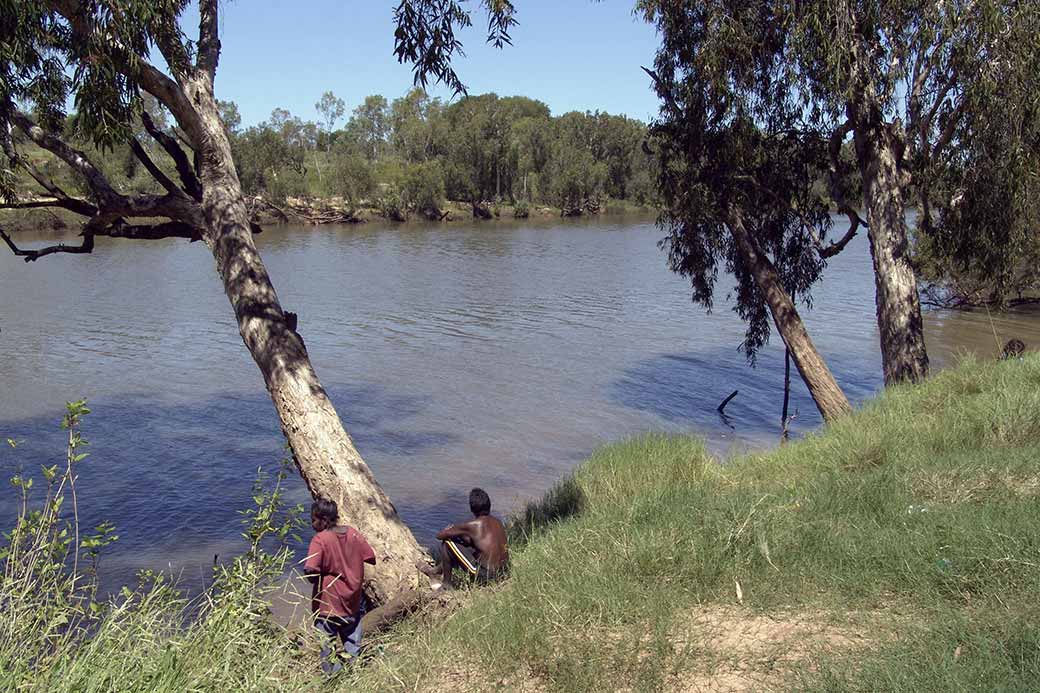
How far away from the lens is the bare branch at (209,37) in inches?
341

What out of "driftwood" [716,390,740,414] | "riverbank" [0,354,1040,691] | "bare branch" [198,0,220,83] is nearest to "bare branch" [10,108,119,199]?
"bare branch" [198,0,220,83]

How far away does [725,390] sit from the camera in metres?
20.1

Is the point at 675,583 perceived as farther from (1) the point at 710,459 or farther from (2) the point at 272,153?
(2) the point at 272,153

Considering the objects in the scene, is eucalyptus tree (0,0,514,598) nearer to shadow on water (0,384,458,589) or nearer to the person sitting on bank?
the person sitting on bank

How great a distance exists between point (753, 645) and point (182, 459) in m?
11.9

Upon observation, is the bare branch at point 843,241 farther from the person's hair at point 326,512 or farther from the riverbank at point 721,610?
the person's hair at point 326,512

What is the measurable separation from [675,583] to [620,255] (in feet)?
140

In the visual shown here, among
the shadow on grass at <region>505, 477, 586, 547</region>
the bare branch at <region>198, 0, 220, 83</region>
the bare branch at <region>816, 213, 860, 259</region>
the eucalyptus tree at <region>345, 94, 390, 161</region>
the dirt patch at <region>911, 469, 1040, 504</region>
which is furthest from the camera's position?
the eucalyptus tree at <region>345, 94, 390, 161</region>

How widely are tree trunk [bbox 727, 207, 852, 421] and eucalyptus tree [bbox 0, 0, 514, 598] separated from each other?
21.8 feet

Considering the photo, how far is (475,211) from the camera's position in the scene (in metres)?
79.1

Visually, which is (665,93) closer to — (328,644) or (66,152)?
(66,152)

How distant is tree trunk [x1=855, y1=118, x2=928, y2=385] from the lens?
12.8 metres

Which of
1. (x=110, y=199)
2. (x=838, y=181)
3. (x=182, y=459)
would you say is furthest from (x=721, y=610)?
(x=182, y=459)

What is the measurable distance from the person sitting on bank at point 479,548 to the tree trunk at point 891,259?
313 inches
